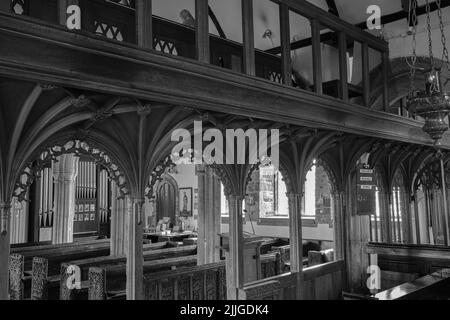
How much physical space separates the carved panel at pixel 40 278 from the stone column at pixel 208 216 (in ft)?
7.07

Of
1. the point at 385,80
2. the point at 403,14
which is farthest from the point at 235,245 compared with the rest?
the point at 403,14

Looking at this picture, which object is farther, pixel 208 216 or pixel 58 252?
pixel 208 216

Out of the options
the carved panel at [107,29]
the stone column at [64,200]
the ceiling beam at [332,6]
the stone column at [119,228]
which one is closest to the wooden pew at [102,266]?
the stone column at [119,228]

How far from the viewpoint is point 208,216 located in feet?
21.0

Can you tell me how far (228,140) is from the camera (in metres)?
3.95

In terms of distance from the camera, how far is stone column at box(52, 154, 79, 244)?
830 centimetres

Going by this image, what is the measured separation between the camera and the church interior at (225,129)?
2.54m

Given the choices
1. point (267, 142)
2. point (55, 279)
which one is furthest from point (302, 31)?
point (55, 279)

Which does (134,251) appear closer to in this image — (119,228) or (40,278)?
(40,278)

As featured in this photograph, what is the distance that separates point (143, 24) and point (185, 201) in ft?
38.0

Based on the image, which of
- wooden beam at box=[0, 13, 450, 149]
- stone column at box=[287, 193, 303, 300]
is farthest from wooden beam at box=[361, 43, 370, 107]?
stone column at box=[287, 193, 303, 300]

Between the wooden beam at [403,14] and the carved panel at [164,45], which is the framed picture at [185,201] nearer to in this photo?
the wooden beam at [403,14]

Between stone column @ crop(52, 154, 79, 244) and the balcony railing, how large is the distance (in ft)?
15.8

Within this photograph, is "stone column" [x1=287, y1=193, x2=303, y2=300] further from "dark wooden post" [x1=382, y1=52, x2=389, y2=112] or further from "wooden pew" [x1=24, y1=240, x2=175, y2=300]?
"wooden pew" [x1=24, y1=240, x2=175, y2=300]
